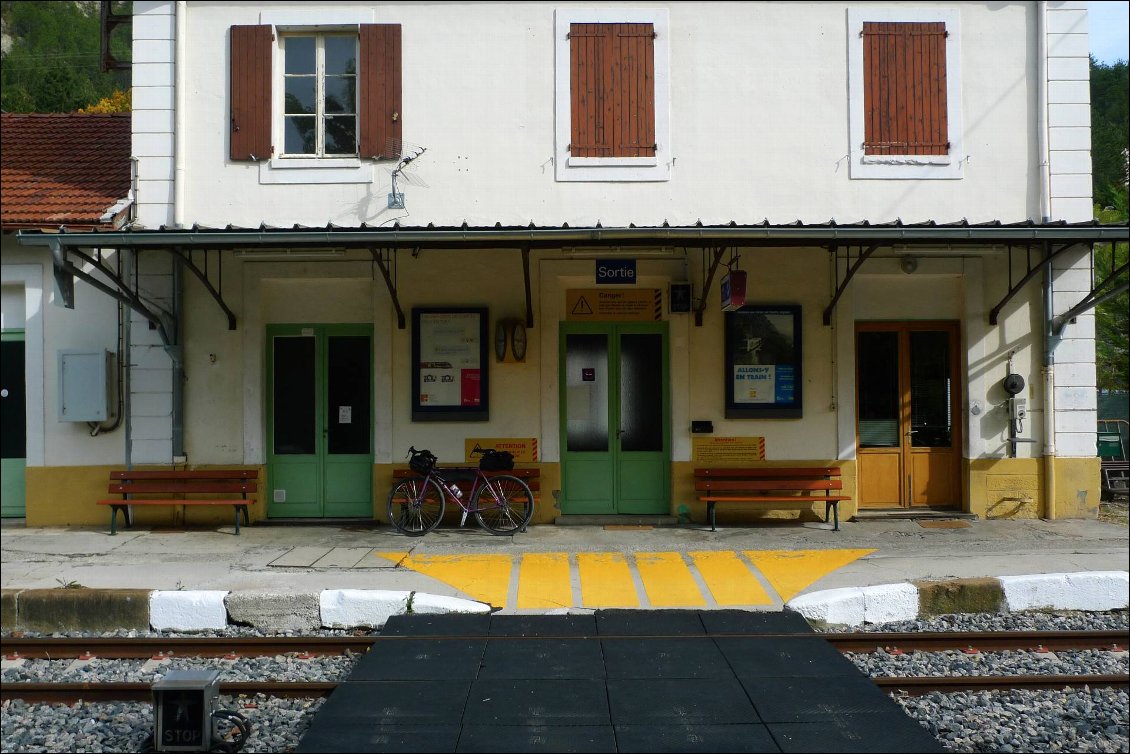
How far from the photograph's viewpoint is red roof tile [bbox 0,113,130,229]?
1018cm

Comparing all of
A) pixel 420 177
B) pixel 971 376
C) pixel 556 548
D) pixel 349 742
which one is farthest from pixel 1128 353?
pixel 349 742

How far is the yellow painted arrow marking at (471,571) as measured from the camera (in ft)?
24.1

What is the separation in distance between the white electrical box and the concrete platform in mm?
1411

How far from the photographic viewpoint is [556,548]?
9.14 m

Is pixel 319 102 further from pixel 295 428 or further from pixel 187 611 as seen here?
pixel 187 611

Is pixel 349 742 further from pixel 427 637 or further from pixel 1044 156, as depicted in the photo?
pixel 1044 156

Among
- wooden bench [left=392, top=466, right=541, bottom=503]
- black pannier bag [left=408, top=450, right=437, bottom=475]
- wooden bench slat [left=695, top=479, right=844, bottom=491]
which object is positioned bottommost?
wooden bench slat [left=695, top=479, right=844, bottom=491]

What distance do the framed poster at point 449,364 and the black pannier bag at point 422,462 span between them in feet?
2.24

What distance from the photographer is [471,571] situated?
26.5 feet

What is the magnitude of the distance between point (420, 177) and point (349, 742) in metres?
7.43

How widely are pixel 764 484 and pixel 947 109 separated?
521 cm

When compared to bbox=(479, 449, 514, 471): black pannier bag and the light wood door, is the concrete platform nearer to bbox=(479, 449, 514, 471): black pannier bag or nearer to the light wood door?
the light wood door

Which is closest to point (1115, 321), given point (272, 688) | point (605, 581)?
point (605, 581)

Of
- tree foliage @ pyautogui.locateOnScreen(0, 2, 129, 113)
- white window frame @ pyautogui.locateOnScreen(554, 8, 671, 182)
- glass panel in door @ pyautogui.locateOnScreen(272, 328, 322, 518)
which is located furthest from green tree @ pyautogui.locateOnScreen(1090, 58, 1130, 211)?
tree foliage @ pyautogui.locateOnScreen(0, 2, 129, 113)
